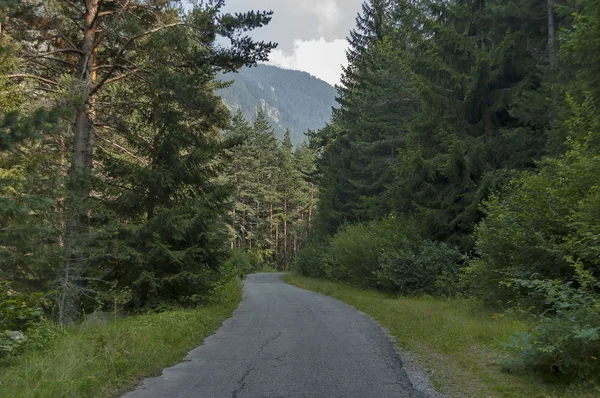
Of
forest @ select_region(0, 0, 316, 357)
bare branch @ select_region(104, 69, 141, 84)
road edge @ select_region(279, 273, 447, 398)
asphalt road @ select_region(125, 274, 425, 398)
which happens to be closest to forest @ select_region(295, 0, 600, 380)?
road edge @ select_region(279, 273, 447, 398)

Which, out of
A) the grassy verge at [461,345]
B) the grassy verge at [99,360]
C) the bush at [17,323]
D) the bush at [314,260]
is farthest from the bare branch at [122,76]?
the bush at [314,260]

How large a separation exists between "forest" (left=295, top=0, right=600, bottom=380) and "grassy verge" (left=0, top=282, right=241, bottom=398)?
17.3 ft

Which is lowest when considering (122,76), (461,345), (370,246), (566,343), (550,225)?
(461,345)

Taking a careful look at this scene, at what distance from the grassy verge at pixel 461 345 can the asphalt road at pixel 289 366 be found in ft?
1.80

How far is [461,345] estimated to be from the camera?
817 centimetres

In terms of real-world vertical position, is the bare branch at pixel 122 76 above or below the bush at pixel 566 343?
above

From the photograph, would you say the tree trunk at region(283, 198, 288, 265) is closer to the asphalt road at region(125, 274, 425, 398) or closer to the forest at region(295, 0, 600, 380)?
the forest at region(295, 0, 600, 380)

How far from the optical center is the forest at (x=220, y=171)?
8.41 metres

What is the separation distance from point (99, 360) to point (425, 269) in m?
12.6

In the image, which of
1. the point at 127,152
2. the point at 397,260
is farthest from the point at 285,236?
the point at 127,152

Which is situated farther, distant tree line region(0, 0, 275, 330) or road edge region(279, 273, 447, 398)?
distant tree line region(0, 0, 275, 330)

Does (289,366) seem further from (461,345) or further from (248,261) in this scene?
(248,261)

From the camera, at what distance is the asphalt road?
5.72 metres

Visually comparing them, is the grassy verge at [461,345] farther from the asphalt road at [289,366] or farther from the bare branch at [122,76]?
the bare branch at [122,76]
